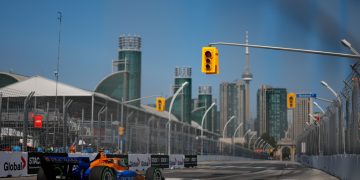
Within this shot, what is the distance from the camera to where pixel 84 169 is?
16.8 meters

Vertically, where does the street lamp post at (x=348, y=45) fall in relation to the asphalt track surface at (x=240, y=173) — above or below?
above

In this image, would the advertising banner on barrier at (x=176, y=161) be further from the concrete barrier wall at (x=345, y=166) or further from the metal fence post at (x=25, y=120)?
the metal fence post at (x=25, y=120)

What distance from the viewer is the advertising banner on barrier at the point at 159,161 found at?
4106 cm

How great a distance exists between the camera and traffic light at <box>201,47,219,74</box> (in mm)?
24047

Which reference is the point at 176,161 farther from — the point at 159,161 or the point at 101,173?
the point at 101,173

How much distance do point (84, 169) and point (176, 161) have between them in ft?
98.3

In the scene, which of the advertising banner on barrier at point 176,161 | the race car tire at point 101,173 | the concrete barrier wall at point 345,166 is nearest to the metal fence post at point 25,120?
the race car tire at point 101,173

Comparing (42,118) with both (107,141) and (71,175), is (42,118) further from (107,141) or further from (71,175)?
(71,175)

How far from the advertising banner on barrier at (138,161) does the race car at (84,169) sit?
18160mm

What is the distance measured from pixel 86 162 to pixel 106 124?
2561 cm

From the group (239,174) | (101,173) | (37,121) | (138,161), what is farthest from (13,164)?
(239,174)

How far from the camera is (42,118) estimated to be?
112ft

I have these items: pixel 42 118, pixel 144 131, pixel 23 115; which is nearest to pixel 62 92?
pixel 144 131

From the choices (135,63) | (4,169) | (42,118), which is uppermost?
(135,63)
